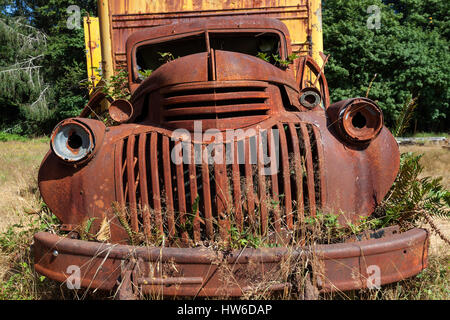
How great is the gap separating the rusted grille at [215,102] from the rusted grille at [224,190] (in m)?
0.22

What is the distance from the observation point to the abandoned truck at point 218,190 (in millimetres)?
2092

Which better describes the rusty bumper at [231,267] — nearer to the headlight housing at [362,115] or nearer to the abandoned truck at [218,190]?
the abandoned truck at [218,190]

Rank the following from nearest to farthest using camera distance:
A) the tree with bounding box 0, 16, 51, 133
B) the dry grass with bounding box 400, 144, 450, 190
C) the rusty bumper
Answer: the rusty bumper
the dry grass with bounding box 400, 144, 450, 190
the tree with bounding box 0, 16, 51, 133

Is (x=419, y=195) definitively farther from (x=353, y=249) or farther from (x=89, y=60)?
(x=89, y=60)

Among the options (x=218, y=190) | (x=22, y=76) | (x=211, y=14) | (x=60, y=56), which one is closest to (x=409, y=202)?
(x=218, y=190)

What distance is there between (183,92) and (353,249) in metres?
1.51

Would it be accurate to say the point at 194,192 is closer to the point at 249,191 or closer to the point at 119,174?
the point at 249,191

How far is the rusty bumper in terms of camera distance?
207 centimetres

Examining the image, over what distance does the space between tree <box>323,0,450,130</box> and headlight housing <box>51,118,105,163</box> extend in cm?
1523

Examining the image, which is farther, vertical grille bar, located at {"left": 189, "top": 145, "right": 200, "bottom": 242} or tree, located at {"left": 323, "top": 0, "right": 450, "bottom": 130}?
tree, located at {"left": 323, "top": 0, "right": 450, "bottom": 130}

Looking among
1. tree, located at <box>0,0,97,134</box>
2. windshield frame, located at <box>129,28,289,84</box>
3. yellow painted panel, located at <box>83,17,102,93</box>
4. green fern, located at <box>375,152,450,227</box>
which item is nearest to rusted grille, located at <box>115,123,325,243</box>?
green fern, located at <box>375,152,450,227</box>

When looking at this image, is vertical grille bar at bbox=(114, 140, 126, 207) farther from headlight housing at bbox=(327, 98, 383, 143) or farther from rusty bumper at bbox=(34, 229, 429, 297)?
headlight housing at bbox=(327, 98, 383, 143)

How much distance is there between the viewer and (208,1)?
4691 millimetres

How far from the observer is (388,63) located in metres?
17.1
